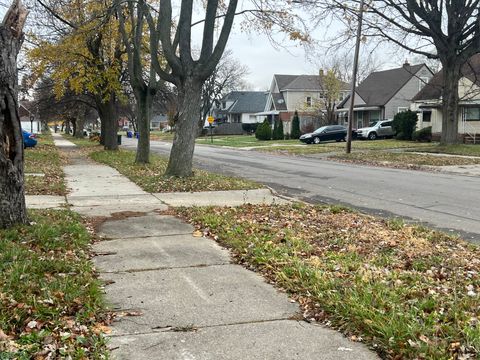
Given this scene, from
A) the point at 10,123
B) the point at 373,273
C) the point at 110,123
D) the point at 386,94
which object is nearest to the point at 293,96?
the point at 386,94

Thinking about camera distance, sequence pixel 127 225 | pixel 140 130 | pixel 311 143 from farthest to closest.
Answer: pixel 311 143 → pixel 140 130 → pixel 127 225

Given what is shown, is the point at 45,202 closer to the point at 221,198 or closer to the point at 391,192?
the point at 221,198

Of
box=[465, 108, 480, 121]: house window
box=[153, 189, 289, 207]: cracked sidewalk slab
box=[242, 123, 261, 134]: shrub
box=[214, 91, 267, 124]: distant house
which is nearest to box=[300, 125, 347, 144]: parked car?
box=[465, 108, 480, 121]: house window

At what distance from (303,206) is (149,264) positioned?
484 cm

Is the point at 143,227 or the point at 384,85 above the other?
the point at 384,85

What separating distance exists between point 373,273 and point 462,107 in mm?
38175

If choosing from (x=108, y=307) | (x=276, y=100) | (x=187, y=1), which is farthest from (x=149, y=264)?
(x=276, y=100)

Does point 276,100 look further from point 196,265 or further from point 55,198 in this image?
point 196,265

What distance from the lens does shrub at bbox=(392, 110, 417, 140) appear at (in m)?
41.0

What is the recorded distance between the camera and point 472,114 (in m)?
39.2

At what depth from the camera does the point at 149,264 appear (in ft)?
19.5

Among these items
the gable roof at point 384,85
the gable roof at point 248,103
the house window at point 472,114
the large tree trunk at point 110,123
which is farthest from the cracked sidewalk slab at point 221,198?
the gable roof at point 248,103

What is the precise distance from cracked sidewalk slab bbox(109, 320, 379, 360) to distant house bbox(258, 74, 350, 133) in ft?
202

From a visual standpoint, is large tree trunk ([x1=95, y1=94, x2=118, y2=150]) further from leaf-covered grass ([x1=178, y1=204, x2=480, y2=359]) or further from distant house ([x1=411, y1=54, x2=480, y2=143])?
leaf-covered grass ([x1=178, y1=204, x2=480, y2=359])
